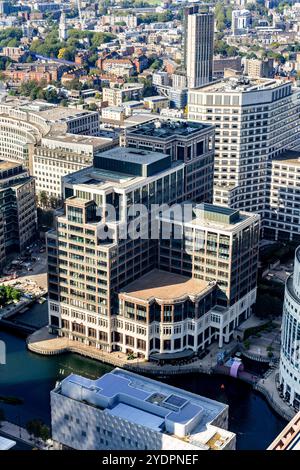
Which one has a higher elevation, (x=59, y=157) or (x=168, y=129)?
(x=168, y=129)

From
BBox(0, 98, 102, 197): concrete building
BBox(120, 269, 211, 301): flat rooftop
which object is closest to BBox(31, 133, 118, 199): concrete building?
BBox(0, 98, 102, 197): concrete building

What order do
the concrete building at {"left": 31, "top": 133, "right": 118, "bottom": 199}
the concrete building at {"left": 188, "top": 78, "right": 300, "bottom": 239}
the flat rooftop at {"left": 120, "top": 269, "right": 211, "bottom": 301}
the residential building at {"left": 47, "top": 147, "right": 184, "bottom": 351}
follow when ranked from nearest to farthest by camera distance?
the residential building at {"left": 47, "top": 147, "right": 184, "bottom": 351}
the flat rooftop at {"left": 120, "top": 269, "right": 211, "bottom": 301}
the concrete building at {"left": 188, "top": 78, "right": 300, "bottom": 239}
the concrete building at {"left": 31, "top": 133, "right": 118, "bottom": 199}

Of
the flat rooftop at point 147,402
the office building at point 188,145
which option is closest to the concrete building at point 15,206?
the office building at point 188,145

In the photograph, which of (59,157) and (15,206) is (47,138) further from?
(15,206)

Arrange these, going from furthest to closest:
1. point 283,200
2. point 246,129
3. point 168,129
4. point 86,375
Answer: point 283,200 → point 246,129 → point 168,129 → point 86,375

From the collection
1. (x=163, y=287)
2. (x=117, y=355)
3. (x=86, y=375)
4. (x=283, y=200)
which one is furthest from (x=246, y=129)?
(x=86, y=375)

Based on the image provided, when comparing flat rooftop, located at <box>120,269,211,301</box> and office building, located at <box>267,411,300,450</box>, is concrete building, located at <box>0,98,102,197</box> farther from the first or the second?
office building, located at <box>267,411,300,450</box>

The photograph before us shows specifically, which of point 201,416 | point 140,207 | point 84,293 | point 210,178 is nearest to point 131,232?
point 140,207
